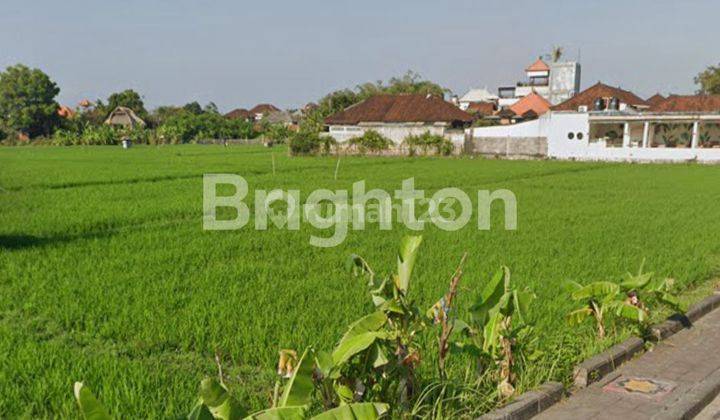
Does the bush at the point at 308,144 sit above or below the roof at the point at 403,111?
below

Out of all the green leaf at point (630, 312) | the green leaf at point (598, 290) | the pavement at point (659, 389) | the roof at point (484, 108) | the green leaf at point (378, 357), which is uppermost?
the roof at point (484, 108)

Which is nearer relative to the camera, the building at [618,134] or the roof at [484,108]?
the building at [618,134]

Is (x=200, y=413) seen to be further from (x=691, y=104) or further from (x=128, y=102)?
(x=128, y=102)

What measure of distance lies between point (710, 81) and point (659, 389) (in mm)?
50073

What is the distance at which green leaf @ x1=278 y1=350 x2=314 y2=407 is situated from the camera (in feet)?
7.60

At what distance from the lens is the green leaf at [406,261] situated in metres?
2.94

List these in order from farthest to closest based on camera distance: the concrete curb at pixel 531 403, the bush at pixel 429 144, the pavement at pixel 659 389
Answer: the bush at pixel 429 144, the pavement at pixel 659 389, the concrete curb at pixel 531 403

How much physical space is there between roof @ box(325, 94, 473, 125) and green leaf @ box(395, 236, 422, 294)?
107ft

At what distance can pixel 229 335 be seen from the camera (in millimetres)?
4367

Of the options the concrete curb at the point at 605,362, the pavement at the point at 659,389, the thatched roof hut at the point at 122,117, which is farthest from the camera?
the thatched roof hut at the point at 122,117

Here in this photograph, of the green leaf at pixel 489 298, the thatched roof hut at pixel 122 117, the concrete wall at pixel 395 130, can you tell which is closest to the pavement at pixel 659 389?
the green leaf at pixel 489 298

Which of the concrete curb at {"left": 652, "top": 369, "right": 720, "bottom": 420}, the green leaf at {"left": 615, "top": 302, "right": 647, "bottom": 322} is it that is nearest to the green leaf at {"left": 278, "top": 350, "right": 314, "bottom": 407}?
the concrete curb at {"left": 652, "top": 369, "right": 720, "bottom": 420}

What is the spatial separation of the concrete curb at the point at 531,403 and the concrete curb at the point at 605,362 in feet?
0.80

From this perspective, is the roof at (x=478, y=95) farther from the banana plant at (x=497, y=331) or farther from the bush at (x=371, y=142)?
the banana plant at (x=497, y=331)
